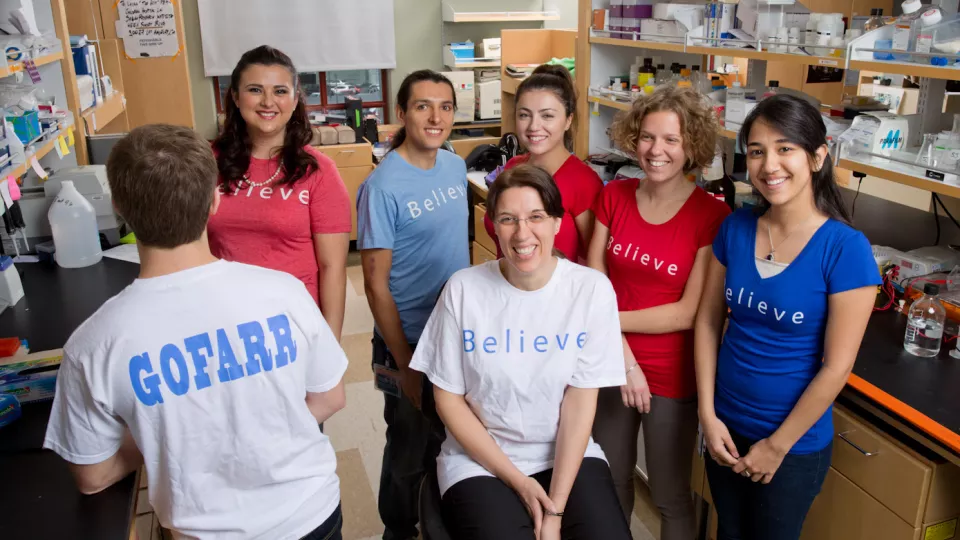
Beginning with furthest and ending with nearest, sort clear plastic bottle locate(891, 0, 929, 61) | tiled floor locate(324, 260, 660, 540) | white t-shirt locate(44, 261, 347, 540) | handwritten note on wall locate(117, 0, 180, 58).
Answer: handwritten note on wall locate(117, 0, 180, 58) → tiled floor locate(324, 260, 660, 540) → clear plastic bottle locate(891, 0, 929, 61) → white t-shirt locate(44, 261, 347, 540)

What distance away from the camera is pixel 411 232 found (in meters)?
1.83

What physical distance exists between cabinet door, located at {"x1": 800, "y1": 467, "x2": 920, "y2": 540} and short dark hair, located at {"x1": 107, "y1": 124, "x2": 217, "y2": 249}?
1559 millimetres

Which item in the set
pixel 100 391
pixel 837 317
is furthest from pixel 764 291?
pixel 100 391

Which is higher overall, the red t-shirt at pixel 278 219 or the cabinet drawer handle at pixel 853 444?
the red t-shirt at pixel 278 219

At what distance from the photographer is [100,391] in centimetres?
105

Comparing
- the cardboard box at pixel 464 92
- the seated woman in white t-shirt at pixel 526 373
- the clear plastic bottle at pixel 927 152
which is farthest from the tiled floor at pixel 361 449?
the cardboard box at pixel 464 92

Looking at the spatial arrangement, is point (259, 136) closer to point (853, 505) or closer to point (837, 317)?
point (837, 317)

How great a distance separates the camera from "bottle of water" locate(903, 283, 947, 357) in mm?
1747

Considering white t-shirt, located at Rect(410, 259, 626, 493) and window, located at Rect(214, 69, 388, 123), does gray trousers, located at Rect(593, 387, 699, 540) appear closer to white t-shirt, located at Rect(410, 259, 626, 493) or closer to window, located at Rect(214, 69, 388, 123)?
white t-shirt, located at Rect(410, 259, 626, 493)

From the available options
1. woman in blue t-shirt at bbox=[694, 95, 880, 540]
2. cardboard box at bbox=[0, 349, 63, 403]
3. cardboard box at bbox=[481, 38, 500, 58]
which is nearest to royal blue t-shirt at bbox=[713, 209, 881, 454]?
woman in blue t-shirt at bbox=[694, 95, 880, 540]

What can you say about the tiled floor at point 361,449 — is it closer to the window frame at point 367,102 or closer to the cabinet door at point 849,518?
the cabinet door at point 849,518

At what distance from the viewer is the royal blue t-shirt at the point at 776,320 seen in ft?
4.67

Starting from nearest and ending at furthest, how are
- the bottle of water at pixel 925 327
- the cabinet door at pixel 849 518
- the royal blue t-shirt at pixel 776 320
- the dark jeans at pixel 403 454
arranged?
the royal blue t-shirt at pixel 776 320, the cabinet door at pixel 849 518, the bottle of water at pixel 925 327, the dark jeans at pixel 403 454

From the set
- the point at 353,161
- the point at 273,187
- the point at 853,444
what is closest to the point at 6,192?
the point at 273,187
